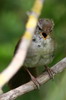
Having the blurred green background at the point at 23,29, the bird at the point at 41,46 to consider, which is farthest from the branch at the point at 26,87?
the blurred green background at the point at 23,29

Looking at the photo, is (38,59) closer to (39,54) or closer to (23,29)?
(39,54)

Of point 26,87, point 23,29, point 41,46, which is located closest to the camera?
point 26,87

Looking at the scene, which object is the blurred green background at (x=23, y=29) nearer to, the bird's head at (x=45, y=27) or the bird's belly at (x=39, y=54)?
the bird's belly at (x=39, y=54)

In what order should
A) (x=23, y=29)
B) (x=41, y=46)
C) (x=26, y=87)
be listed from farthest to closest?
(x=23, y=29)
(x=41, y=46)
(x=26, y=87)

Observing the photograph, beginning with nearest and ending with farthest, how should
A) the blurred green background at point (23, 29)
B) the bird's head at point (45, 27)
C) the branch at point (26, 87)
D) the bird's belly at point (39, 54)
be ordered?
the branch at point (26, 87) < the bird's head at point (45, 27) < the bird's belly at point (39, 54) < the blurred green background at point (23, 29)

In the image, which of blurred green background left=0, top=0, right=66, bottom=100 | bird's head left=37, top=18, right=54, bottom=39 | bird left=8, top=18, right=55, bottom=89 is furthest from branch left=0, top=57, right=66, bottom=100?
blurred green background left=0, top=0, right=66, bottom=100

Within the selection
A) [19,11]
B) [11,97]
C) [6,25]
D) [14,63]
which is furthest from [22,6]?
[14,63]

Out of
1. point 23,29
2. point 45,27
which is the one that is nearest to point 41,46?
point 45,27

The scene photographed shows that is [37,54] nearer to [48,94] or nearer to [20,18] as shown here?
[48,94]

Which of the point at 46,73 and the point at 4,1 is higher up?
the point at 4,1
